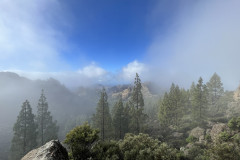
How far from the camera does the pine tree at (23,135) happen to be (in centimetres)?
2815

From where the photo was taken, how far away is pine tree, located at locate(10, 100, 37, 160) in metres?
28.1

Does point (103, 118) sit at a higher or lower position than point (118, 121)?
higher

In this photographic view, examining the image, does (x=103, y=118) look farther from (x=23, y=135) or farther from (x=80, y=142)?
(x=80, y=142)

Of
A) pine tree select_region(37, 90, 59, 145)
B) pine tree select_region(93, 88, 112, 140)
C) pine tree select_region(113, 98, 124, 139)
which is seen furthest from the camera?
pine tree select_region(113, 98, 124, 139)

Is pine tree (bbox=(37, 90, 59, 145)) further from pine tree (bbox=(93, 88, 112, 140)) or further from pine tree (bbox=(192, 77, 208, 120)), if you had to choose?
pine tree (bbox=(192, 77, 208, 120))

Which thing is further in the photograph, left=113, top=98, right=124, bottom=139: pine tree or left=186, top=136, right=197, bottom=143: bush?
left=113, top=98, right=124, bottom=139: pine tree

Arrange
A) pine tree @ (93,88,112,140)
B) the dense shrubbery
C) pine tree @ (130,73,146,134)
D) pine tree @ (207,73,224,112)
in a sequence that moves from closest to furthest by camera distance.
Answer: the dense shrubbery → pine tree @ (130,73,146,134) → pine tree @ (93,88,112,140) → pine tree @ (207,73,224,112)

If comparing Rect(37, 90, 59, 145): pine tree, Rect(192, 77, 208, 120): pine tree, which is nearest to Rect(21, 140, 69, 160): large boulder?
Rect(37, 90, 59, 145): pine tree

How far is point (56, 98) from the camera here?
17912 cm

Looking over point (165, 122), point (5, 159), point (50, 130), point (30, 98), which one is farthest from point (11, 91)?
point (165, 122)

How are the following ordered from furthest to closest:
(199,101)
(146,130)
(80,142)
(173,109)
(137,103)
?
(173,109)
(199,101)
(146,130)
(137,103)
(80,142)

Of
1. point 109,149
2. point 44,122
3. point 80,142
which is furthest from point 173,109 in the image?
point 44,122

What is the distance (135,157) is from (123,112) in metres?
25.9

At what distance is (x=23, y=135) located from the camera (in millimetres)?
28891
